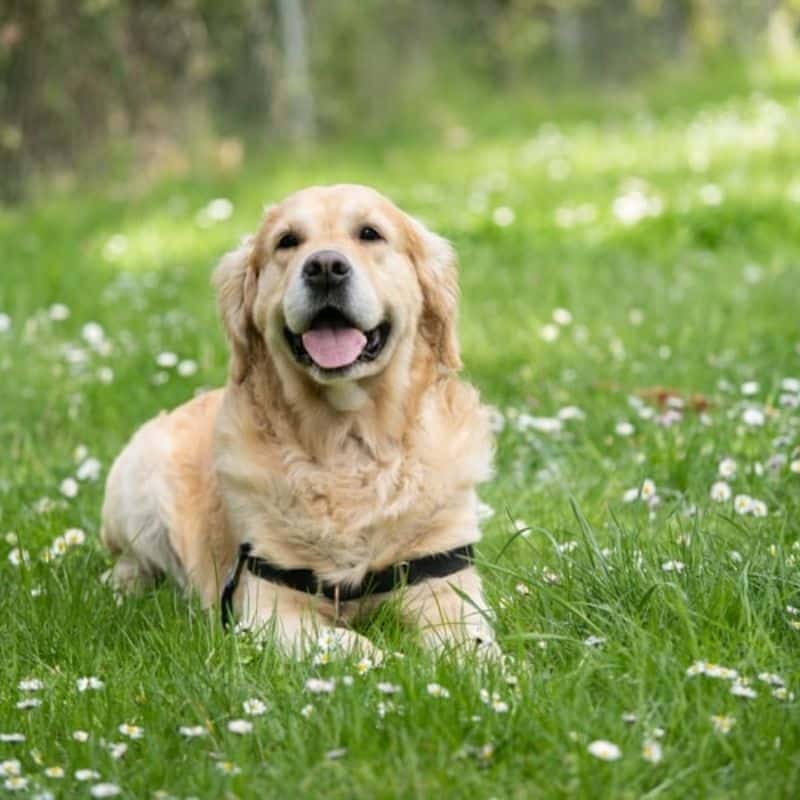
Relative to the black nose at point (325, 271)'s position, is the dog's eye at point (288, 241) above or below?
above

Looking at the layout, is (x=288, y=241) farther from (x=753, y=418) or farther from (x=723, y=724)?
(x=723, y=724)

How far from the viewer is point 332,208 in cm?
394

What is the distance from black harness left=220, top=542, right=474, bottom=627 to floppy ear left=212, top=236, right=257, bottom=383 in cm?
58

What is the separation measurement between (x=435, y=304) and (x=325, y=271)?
514 mm

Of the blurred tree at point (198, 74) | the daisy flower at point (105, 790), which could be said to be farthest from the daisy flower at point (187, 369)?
the blurred tree at point (198, 74)

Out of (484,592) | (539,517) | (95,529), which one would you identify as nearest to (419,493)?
(484,592)

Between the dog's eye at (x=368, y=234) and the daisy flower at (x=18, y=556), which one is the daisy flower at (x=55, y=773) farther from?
the dog's eye at (x=368, y=234)

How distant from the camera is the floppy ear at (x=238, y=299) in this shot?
409cm

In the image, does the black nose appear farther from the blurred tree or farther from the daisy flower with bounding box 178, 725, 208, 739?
the blurred tree

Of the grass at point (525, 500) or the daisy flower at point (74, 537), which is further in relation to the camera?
the daisy flower at point (74, 537)

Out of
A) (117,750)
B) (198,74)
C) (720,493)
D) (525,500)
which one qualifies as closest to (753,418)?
(720,493)

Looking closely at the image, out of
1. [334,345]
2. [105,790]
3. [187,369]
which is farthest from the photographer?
[187,369]

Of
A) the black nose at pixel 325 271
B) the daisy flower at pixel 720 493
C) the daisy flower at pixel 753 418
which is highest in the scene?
the black nose at pixel 325 271

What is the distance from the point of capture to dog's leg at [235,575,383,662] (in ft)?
10.5
